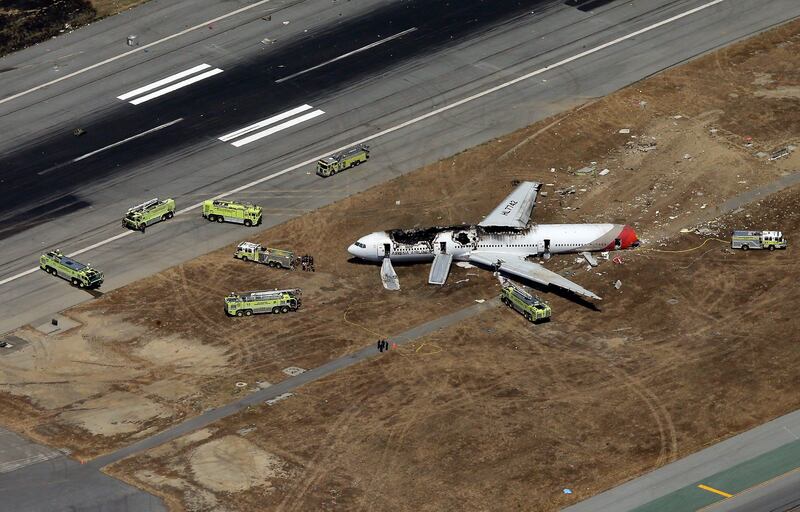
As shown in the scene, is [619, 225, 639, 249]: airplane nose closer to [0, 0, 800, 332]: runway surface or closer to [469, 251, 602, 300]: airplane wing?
[469, 251, 602, 300]: airplane wing

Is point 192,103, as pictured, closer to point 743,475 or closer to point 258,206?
point 258,206

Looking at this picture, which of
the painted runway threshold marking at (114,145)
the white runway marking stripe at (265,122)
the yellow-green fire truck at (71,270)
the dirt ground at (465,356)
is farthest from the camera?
the white runway marking stripe at (265,122)

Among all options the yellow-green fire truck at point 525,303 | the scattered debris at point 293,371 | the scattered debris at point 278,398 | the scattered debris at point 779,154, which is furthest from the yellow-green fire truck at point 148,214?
the scattered debris at point 779,154

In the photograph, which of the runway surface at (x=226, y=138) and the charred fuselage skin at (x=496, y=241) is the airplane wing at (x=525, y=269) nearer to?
the charred fuselage skin at (x=496, y=241)

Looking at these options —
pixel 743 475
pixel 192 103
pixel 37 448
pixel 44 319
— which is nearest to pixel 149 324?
pixel 44 319

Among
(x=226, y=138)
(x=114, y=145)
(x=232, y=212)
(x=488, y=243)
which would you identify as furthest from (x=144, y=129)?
(x=488, y=243)

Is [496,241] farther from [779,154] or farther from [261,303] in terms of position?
[779,154]
